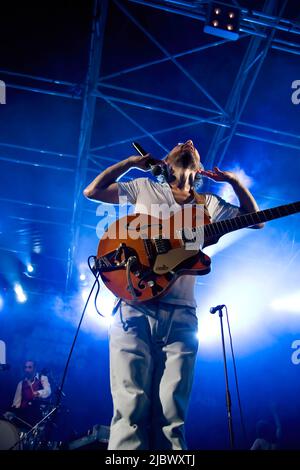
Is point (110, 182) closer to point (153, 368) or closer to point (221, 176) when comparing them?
point (221, 176)

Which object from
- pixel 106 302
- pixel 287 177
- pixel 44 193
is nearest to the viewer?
pixel 287 177

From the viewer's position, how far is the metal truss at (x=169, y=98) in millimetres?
5414

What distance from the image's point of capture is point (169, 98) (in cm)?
677

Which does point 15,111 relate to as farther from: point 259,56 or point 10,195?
point 259,56

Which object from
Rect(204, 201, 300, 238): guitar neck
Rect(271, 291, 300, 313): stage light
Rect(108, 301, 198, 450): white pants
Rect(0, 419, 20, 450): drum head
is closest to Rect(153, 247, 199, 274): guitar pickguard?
Rect(108, 301, 198, 450): white pants

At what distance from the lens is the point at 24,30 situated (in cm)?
576

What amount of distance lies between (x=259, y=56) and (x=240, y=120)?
1.34 meters

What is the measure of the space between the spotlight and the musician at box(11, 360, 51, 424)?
7877 mm

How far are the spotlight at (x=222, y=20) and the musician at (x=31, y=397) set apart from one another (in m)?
7.88

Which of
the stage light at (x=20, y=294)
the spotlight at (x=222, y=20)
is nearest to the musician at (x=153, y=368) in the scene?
the spotlight at (x=222, y=20)

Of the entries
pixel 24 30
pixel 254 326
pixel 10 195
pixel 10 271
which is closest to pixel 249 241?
pixel 254 326

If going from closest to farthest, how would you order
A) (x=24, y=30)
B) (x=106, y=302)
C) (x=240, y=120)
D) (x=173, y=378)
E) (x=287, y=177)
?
1. (x=173, y=378)
2. (x=24, y=30)
3. (x=240, y=120)
4. (x=287, y=177)
5. (x=106, y=302)

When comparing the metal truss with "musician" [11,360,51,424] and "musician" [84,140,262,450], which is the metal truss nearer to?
"musician" [84,140,262,450]

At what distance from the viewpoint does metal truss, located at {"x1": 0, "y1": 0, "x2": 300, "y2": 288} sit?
5.41 meters
